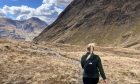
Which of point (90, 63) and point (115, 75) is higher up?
point (90, 63)

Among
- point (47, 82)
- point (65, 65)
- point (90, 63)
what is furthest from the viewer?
point (65, 65)

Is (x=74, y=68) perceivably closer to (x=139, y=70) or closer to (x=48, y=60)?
(x=48, y=60)

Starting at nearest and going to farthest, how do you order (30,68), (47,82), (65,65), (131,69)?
(47,82)
(30,68)
(65,65)
(131,69)

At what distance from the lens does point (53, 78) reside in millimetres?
24109

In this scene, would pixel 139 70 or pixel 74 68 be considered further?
pixel 139 70

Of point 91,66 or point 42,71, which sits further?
point 42,71

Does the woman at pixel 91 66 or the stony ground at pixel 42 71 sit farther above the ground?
the woman at pixel 91 66

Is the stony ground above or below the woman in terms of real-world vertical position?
below

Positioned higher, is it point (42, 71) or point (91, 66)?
point (91, 66)

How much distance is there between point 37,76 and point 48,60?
4.94m

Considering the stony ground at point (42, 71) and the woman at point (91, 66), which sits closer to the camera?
the woman at point (91, 66)

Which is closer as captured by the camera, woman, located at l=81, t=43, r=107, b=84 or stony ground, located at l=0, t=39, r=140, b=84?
woman, located at l=81, t=43, r=107, b=84

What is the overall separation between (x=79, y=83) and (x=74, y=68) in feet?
12.1

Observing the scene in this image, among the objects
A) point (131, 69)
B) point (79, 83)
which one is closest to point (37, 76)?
point (79, 83)
